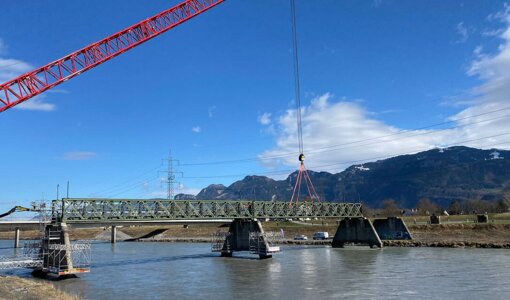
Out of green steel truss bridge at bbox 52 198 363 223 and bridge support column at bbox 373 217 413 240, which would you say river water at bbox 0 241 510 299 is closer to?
green steel truss bridge at bbox 52 198 363 223

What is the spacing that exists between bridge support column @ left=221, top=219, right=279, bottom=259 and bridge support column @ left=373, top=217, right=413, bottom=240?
137 ft

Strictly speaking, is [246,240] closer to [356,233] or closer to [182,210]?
[182,210]

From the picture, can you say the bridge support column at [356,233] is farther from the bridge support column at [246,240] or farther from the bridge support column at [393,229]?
the bridge support column at [246,240]

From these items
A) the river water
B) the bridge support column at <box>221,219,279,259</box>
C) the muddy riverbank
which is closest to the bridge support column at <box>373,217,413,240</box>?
the river water

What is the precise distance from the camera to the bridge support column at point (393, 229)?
10819 centimetres

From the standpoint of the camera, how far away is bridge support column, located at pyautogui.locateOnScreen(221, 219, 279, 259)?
80.6 m

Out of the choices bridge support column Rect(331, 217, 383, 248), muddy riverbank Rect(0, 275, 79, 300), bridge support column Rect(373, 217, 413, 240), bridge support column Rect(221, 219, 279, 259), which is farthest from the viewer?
bridge support column Rect(373, 217, 413, 240)

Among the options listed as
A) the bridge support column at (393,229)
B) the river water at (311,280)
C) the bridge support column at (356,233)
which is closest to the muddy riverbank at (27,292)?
the river water at (311,280)

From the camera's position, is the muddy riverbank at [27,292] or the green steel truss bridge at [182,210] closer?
the muddy riverbank at [27,292]

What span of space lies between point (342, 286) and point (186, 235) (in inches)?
5823

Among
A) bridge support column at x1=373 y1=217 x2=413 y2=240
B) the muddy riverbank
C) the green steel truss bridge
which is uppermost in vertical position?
the green steel truss bridge

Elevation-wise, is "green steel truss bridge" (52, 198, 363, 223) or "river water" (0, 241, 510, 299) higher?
"green steel truss bridge" (52, 198, 363, 223)

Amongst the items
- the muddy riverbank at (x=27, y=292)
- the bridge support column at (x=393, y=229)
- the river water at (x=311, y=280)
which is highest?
the bridge support column at (x=393, y=229)

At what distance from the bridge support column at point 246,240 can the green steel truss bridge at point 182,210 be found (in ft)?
7.00
